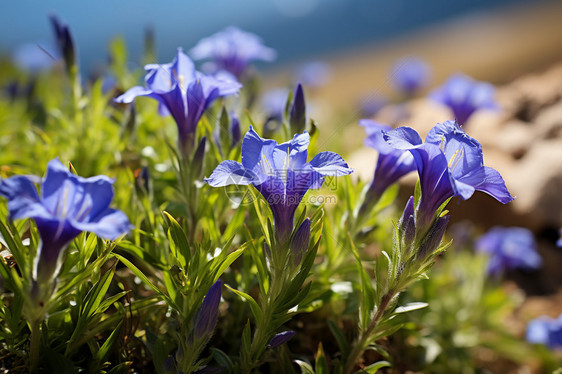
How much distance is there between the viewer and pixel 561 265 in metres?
3.17

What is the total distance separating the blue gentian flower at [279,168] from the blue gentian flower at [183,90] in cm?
38

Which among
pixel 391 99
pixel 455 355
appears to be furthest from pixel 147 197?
pixel 391 99

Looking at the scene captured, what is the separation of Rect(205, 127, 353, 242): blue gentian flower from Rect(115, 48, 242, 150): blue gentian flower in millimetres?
378

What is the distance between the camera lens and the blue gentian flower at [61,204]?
3.04 ft

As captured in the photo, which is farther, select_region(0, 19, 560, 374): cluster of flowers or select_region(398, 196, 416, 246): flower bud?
select_region(398, 196, 416, 246): flower bud

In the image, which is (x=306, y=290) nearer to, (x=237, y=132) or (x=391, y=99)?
(x=237, y=132)

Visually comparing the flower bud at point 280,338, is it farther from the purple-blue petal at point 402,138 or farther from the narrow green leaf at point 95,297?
the purple-blue petal at point 402,138

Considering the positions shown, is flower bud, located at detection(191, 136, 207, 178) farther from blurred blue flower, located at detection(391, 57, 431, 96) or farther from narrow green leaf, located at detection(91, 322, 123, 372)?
blurred blue flower, located at detection(391, 57, 431, 96)

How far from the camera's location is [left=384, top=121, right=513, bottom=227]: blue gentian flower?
3.58ft

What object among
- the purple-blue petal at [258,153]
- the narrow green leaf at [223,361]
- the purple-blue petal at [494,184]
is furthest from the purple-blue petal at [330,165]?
the narrow green leaf at [223,361]

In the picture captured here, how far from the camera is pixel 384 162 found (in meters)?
1.55

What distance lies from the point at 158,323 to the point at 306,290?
57cm

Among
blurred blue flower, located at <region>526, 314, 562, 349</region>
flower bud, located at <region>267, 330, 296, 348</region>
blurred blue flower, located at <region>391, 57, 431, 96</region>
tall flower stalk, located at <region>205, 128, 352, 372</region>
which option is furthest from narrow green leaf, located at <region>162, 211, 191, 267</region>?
blurred blue flower, located at <region>391, 57, 431, 96</region>

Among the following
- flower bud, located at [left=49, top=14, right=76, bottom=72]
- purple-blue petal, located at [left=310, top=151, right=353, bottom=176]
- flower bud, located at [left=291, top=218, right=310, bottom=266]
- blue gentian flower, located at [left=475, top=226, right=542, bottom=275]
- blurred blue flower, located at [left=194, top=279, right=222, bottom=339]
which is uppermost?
flower bud, located at [left=49, top=14, right=76, bottom=72]
